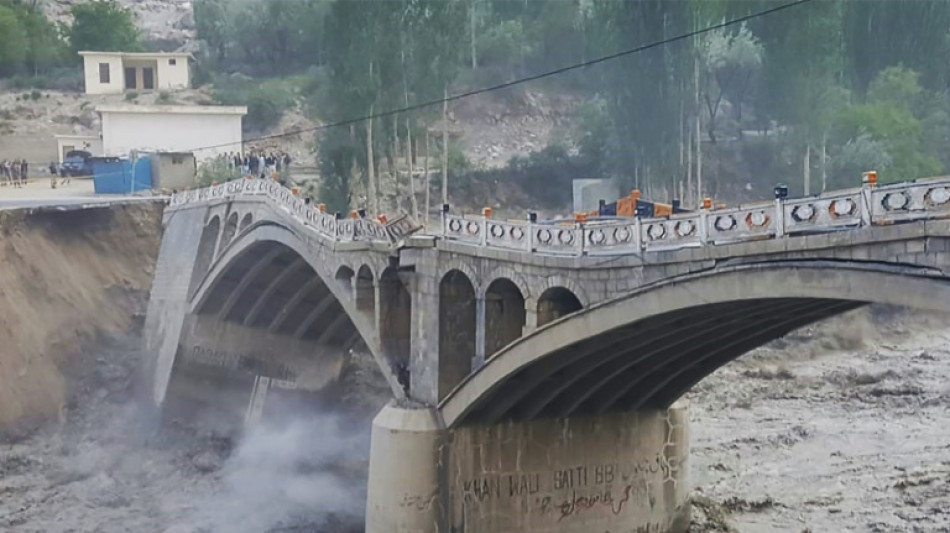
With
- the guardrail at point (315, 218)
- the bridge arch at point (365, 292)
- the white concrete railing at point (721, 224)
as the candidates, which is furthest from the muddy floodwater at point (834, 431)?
the white concrete railing at point (721, 224)

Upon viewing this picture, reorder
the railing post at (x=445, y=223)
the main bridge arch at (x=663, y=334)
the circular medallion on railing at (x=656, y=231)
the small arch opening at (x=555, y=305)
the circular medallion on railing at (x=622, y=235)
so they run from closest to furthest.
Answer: the main bridge arch at (x=663, y=334)
the circular medallion on railing at (x=656, y=231)
the circular medallion on railing at (x=622, y=235)
the small arch opening at (x=555, y=305)
the railing post at (x=445, y=223)

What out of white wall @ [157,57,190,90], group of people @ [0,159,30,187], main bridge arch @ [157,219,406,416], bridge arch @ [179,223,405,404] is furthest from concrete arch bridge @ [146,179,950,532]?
white wall @ [157,57,190,90]

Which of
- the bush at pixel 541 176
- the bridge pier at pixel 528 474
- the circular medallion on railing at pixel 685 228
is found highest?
the bush at pixel 541 176

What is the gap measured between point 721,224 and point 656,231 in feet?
4.99

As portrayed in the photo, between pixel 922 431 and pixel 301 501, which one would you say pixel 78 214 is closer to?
pixel 301 501

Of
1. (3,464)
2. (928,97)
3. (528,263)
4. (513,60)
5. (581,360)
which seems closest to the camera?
(528,263)

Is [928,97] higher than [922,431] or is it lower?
higher

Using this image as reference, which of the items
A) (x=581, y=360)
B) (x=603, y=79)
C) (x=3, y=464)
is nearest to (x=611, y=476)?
(x=581, y=360)

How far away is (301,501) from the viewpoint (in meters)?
32.5

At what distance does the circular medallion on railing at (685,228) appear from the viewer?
18.3 m

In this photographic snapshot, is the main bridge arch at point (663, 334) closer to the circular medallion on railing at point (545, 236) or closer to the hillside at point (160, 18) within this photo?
→ the circular medallion on railing at point (545, 236)

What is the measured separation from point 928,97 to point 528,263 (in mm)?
44803

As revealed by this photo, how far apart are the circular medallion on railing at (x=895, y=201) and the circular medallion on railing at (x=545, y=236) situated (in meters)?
7.38

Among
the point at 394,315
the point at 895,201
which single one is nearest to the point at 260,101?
the point at 394,315
